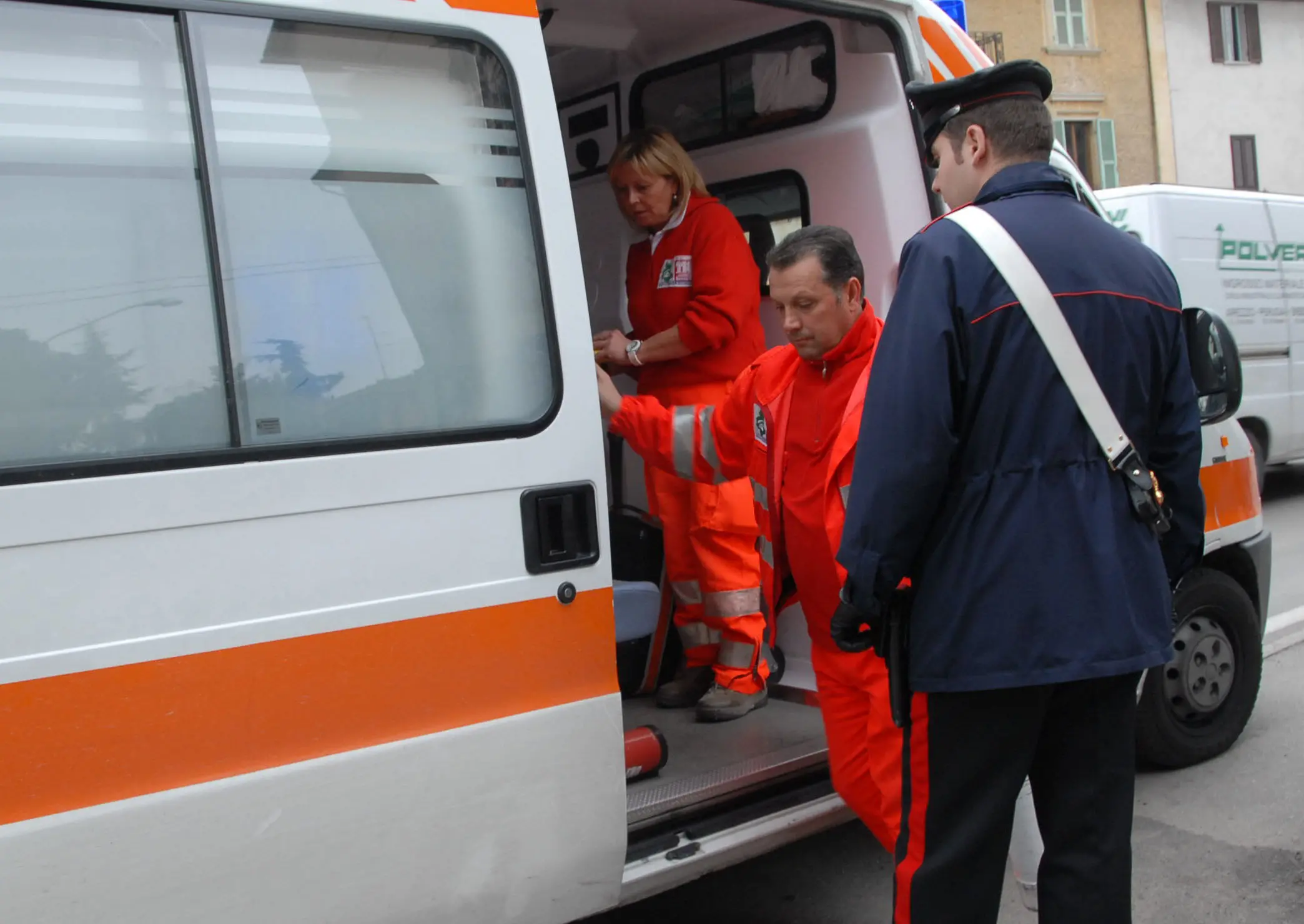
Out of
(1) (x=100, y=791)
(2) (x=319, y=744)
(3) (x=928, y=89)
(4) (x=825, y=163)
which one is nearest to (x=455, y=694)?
(2) (x=319, y=744)

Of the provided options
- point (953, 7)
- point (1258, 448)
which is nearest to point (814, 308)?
point (953, 7)

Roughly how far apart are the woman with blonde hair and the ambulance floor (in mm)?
85

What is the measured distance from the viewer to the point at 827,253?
287 cm

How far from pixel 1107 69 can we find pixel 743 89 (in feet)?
78.7

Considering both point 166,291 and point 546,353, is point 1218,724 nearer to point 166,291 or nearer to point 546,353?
point 546,353

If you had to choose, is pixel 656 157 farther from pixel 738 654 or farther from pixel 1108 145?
pixel 1108 145

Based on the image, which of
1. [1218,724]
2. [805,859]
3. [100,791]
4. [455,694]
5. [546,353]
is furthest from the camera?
[1218,724]

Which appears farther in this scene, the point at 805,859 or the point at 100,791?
the point at 805,859

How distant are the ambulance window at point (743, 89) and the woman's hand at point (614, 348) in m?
0.87

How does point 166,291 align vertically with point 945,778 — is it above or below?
above

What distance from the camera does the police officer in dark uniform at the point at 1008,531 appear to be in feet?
7.07

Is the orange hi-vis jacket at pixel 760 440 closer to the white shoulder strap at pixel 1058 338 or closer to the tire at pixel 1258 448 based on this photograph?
the white shoulder strap at pixel 1058 338

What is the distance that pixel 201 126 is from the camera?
2148mm

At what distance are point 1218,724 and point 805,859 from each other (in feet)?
5.31
